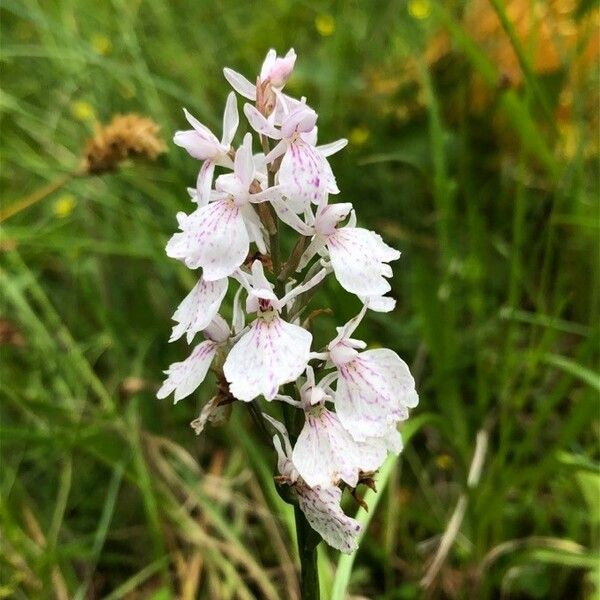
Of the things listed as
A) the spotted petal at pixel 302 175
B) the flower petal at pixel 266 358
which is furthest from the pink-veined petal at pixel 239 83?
the flower petal at pixel 266 358

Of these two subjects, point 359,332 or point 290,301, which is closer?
point 290,301

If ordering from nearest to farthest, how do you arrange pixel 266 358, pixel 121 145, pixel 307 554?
pixel 266 358
pixel 307 554
pixel 121 145

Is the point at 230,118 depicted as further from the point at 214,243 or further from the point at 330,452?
→ the point at 330,452

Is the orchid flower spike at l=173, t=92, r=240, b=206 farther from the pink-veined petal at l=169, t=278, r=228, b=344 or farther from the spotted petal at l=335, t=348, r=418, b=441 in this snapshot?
the spotted petal at l=335, t=348, r=418, b=441

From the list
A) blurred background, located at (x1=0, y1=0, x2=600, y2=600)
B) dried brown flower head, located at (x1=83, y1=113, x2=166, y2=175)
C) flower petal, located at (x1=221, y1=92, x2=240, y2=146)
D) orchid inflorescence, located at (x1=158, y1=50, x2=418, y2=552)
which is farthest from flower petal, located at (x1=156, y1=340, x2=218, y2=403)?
dried brown flower head, located at (x1=83, y1=113, x2=166, y2=175)

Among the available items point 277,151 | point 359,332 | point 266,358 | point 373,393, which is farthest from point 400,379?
point 359,332

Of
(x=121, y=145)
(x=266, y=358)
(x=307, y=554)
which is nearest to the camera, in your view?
(x=266, y=358)

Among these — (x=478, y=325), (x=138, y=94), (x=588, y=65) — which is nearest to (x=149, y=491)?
(x=478, y=325)

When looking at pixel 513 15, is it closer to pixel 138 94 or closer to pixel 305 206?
pixel 138 94
